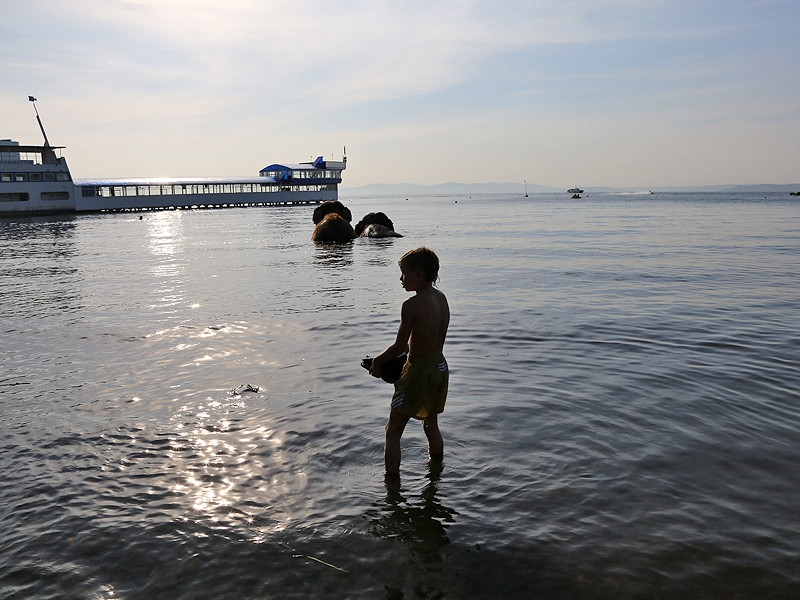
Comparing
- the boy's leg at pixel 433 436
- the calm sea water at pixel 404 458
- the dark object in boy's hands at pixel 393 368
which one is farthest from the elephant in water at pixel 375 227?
the dark object in boy's hands at pixel 393 368

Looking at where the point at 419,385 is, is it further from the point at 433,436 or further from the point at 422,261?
the point at 422,261

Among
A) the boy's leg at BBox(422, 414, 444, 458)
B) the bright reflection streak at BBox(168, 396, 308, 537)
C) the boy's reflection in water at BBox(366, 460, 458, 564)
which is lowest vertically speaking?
the boy's reflection in water at BBox(366, 460, 458, 564)

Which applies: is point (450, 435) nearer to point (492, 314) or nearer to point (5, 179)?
point (492, 314)

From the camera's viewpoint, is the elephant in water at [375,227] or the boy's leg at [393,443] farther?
the elephant in water at [375,227]

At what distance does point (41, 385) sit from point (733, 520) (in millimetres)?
8807

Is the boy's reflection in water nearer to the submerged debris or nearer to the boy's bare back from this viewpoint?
the boy's bare back

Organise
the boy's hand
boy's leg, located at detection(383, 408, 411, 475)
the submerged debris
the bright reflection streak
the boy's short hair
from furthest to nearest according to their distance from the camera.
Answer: the submerged debris, boy's leg, located at detection(383, 408, 411, 475), the boy's hand, the boy's short hair, the bright reflection streak

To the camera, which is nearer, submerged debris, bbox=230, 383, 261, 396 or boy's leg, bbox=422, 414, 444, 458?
boy's leg, bbox=422, 414, 444, 458

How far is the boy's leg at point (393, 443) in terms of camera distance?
5.53 m

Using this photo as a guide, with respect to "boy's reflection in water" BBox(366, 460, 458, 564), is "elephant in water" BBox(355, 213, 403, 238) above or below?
above

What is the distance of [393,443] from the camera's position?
5.61 m

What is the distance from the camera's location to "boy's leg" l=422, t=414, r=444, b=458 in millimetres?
5777

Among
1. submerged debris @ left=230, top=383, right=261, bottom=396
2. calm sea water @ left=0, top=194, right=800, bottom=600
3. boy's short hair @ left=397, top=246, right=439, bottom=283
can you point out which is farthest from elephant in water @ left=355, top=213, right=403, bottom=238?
boy's short hair @ left=397, top=246, right=439, bottom=283

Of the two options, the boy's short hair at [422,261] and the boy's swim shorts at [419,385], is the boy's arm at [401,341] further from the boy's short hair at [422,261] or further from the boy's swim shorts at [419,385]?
the boy's short hair at [422,261]
